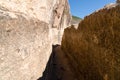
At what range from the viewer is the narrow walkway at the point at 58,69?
7.82m

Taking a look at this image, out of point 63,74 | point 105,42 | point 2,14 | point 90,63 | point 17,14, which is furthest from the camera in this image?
point 63,74

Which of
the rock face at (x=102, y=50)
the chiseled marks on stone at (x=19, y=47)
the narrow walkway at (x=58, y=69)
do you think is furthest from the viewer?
the narrow walkway at (x=58, y=69)

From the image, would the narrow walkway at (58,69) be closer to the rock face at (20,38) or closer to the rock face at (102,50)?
the rock face at (20,38)

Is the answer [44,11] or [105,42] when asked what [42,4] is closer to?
[44,11]

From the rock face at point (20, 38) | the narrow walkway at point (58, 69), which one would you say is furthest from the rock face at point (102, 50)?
the narrow walkway at point (58, 69)

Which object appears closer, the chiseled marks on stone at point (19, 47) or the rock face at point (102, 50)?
the chiseled marks on stone at point (19, 47)

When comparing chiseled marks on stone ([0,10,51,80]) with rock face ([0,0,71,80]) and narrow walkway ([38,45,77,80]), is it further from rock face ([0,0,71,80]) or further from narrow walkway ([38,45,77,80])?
narrow walkway ([38,45,77,80])

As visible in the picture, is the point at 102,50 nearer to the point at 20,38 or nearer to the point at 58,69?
the point at 20,38

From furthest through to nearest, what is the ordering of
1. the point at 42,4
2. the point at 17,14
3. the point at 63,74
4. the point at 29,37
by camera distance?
1. the point at 63,74
2. the point at 42,4
3. the point at 29,37
4. the point at 17,14

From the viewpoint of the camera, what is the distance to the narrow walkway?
25.6 feet

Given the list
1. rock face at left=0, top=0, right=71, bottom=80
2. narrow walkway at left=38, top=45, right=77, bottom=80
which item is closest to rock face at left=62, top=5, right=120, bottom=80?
rock face at left=0, top=0, right=71, bottom=80

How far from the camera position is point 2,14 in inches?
150

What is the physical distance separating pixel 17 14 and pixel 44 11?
2.14 m

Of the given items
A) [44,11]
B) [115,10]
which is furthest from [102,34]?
[44,11]
